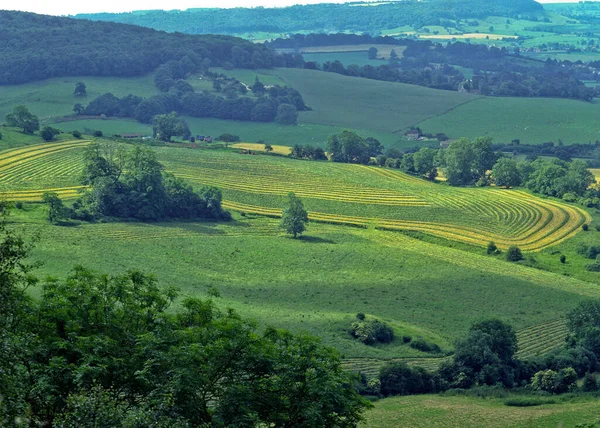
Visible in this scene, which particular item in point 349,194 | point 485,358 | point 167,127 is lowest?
point 485,358

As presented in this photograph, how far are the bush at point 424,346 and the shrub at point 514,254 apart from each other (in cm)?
2966

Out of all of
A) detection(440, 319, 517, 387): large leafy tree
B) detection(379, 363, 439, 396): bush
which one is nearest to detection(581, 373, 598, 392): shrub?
detection(440, 319, 517, 387): large leafy tree

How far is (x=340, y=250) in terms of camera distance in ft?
316

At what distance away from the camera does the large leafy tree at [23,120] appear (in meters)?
131

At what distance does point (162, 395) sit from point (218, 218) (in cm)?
7298

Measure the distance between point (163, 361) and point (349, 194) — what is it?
8603cm

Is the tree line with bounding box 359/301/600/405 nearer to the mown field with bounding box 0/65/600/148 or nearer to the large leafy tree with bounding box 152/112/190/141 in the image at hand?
the large leafy tree with bounding box 152/112/190/141

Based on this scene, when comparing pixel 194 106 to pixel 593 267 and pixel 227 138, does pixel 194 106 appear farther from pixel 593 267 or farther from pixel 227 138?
pixel 593 267

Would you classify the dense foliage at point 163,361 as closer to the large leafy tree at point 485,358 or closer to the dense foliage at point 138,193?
the large leafy tree at point 485,358

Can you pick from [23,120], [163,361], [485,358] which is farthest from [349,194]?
[163,361]

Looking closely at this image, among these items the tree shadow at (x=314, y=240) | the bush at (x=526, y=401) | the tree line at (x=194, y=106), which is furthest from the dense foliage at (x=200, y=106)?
the bush at (x=526, y=401)

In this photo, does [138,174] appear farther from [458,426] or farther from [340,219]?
[458,426]

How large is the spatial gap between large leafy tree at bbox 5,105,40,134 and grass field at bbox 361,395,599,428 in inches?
3379

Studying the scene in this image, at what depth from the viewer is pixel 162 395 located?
35562mm
